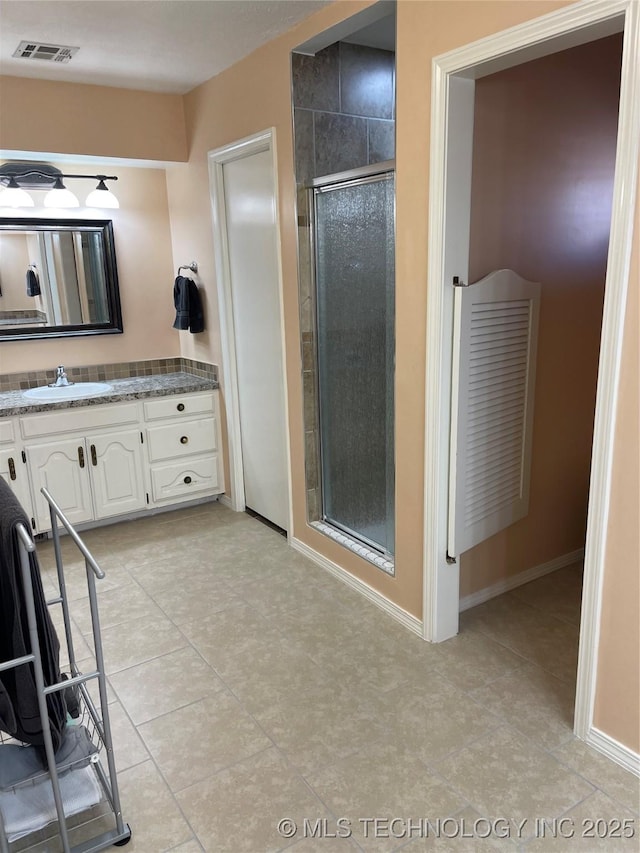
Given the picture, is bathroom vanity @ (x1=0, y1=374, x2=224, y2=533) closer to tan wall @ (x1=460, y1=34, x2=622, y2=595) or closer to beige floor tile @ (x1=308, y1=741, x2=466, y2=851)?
tan wall @ (x1=460, y1=34, x2=622, y2=595)

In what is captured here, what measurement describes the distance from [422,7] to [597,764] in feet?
8.13

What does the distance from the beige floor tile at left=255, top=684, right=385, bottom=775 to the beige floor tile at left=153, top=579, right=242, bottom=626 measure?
2.40 feet

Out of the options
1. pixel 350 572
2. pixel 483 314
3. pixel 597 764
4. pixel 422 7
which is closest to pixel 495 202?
pixel 483 314

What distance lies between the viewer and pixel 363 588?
9.78 ft

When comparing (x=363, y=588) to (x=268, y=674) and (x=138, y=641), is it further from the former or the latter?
(x=138, y=641)

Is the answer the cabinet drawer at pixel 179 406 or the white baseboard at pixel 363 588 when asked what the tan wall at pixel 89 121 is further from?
the white baseboard at pixel 363 588

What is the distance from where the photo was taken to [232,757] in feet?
6.72

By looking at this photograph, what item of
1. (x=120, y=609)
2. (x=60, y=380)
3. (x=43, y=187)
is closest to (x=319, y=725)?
(x=120, y=609)

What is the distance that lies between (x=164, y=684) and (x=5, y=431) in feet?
5.62

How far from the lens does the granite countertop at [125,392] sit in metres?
3.42

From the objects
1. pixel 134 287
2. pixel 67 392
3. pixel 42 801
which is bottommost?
pixel 42 801

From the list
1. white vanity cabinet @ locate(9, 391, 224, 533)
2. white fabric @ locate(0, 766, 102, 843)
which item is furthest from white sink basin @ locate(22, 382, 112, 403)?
white fabric @ locate(0, 766, 102, 843)

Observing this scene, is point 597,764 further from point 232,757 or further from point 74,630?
point 74,630

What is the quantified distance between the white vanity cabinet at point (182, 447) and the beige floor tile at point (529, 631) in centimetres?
192
